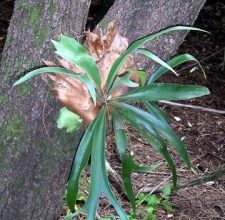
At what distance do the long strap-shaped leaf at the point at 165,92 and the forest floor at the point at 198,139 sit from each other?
1.38 meters

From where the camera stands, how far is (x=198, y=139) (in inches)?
136

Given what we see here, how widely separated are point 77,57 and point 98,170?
0.34 metres

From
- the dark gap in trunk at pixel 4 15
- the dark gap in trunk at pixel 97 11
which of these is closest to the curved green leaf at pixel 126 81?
the dark gap in trunk at pixel 4 15

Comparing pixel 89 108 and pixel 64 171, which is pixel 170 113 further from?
pixel 89 108

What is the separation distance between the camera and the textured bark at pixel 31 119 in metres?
1.58

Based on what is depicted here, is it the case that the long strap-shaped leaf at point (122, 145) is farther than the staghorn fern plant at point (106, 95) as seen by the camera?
Yes

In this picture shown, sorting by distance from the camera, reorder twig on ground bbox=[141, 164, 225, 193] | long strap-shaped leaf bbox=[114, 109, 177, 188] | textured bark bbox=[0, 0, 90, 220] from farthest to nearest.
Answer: twig on ground bbox=[141, 164, 225, 193]
textured bark bbox=[0, 0, 90, 220]
long strap-shaped leaf bbox=[114, 109, 177, 188]

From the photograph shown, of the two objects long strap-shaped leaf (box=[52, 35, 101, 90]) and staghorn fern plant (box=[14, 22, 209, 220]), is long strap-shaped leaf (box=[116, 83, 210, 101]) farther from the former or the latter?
long strap-shaped leaf (box=[52, 35, 101, 90])

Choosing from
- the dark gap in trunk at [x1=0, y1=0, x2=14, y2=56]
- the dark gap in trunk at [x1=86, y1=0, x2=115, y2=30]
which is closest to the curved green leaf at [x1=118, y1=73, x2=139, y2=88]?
the dark gap in trunk at [x1=0, y1=0, x2=14, y2=56]

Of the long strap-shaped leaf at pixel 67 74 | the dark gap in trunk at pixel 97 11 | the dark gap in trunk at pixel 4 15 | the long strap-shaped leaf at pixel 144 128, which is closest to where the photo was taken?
the long strap-shaped leaf at pixel 67 74

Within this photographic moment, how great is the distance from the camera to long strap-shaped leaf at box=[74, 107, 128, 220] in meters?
1.41

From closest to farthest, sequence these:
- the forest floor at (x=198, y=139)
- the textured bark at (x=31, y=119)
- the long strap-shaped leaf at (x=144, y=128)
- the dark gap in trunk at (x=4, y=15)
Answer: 1. the long strap-shaped leaf at (x=144, y=128)
2. the textured bark at (x=31, y=119)
3. the forest floor at (x=198, y=139)
4. the dark gap in trunk at (x=4, y=15)

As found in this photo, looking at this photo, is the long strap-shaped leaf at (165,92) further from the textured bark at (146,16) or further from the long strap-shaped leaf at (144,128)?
the textured bark at (146,16)

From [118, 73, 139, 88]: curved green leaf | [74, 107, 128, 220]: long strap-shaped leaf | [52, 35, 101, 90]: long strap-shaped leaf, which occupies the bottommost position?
[74, 107, 128, 220]: long strap-shaped leaf
